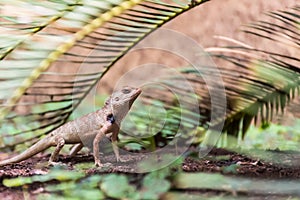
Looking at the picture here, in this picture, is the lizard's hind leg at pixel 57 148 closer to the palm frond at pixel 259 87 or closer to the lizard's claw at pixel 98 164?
the lizard's claw at pixel 98 164

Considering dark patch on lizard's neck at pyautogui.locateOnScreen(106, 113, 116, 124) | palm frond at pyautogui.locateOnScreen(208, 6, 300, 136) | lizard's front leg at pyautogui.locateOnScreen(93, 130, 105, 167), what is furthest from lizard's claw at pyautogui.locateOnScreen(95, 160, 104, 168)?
palm frond at pyautogui.locateOnScreen(208, 6, 300, 136)

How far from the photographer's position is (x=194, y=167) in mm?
1520

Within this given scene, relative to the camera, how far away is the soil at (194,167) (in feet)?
4.59

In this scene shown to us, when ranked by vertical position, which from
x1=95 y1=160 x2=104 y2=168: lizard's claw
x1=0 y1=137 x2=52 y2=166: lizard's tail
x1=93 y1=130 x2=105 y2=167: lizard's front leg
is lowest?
x1=0 y1=137 x2=52 y2=166: lizard's tail

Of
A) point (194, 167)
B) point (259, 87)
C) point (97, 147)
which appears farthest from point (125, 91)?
point (259, 87)

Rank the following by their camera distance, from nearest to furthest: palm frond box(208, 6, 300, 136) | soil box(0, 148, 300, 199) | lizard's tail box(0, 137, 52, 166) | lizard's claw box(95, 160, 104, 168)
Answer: soil box(0, 148, 300, 199) → lizard's claw box(95, 160, 104, 168) → lizard's tail box(0, 137, 52, 166) → palm frond box(208, 6, 300, 136)

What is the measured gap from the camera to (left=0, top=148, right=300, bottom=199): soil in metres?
1.40

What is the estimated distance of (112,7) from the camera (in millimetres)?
1940

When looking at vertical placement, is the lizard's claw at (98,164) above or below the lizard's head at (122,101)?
below

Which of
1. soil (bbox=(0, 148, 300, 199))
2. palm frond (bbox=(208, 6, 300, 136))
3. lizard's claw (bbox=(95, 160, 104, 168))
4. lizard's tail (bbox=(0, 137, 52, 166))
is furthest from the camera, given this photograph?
palm frond (bbox=(208, 6, 300, 136))

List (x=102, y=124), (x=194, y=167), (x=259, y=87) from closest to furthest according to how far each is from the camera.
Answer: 1. (x=194, y=167)
2. (x=102, y=124)
3. (x=259, y=87)

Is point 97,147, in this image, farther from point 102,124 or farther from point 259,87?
point 259,87

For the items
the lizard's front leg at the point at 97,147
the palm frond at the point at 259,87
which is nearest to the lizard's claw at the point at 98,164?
the lizard's front leg at the point at 97,147

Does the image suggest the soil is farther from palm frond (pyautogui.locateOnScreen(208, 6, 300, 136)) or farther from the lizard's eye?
palm frond (pyautogui.locateOnScreen(208, 6, 300, 136))
